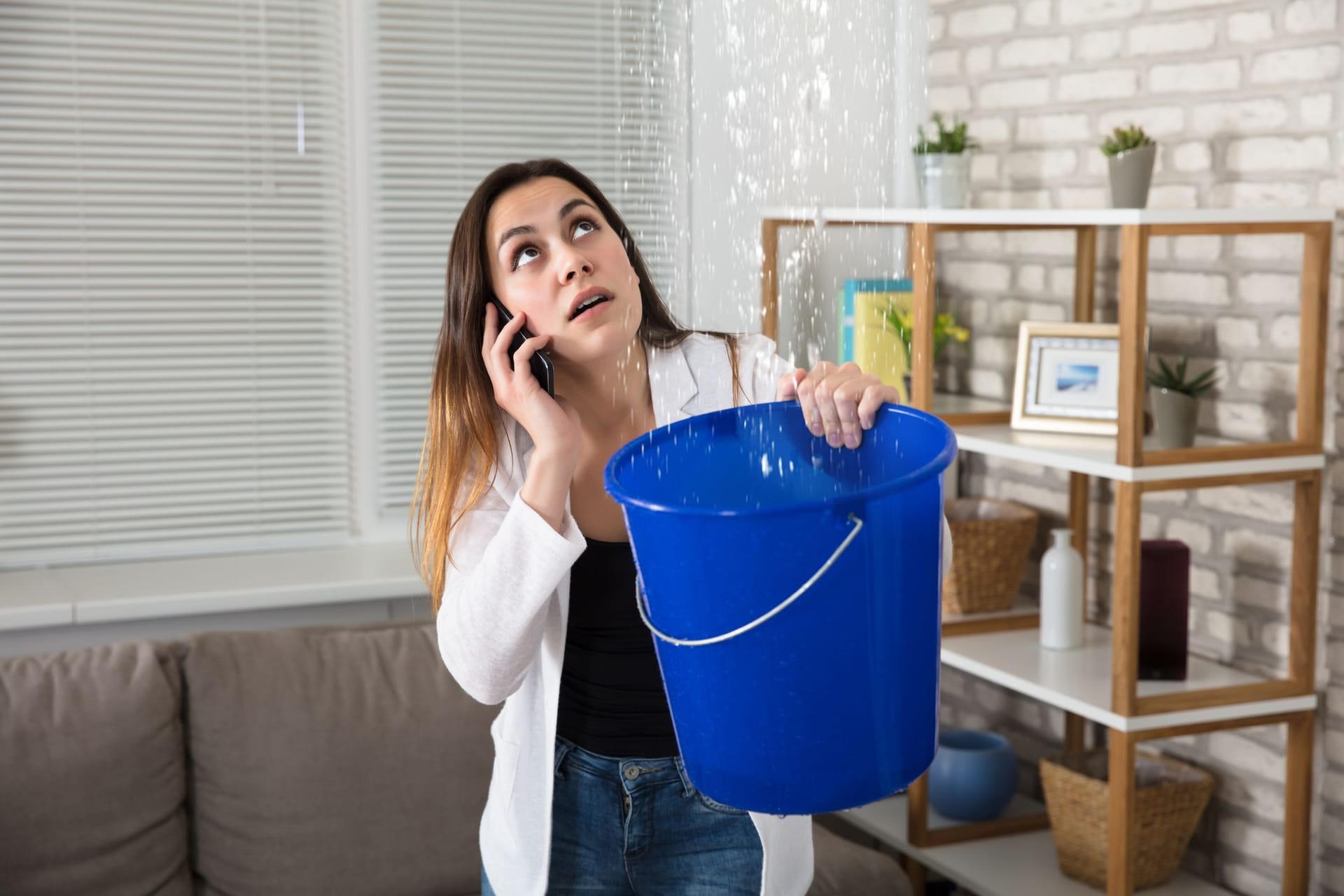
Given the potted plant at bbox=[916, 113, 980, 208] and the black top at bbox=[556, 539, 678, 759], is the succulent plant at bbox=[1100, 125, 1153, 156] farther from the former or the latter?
the black top at bbox=[556, 539, 678, 759]

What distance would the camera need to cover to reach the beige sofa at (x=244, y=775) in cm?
219

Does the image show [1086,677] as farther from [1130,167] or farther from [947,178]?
[947,178]

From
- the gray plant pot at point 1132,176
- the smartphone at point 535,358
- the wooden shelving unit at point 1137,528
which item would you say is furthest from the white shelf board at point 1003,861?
the smartphone at point 535,358

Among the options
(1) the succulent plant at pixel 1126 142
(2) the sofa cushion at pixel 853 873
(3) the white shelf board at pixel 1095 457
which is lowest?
(2) the sofa cushion at pixel 853 873

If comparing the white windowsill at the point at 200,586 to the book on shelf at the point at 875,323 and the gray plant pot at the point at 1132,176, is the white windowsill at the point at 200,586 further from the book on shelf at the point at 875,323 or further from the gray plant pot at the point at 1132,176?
the gray plant pot at the point at 1132,176

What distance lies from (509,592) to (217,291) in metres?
1.78

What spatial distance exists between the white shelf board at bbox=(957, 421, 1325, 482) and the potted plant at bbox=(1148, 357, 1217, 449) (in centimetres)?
8

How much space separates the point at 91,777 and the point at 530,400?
1.28 metres

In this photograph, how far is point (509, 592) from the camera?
4.33ft

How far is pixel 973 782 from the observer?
2762mm

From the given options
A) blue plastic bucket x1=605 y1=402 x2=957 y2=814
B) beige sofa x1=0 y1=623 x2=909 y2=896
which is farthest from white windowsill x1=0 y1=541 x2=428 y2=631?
blue plastic bucket x1=605 y1=402 x2=957 y2=814

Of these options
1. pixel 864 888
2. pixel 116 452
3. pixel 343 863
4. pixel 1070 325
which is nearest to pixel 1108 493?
pixel 1070 325

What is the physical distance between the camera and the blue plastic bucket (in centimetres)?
107

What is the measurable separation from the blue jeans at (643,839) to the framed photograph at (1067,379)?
4.40 feet
